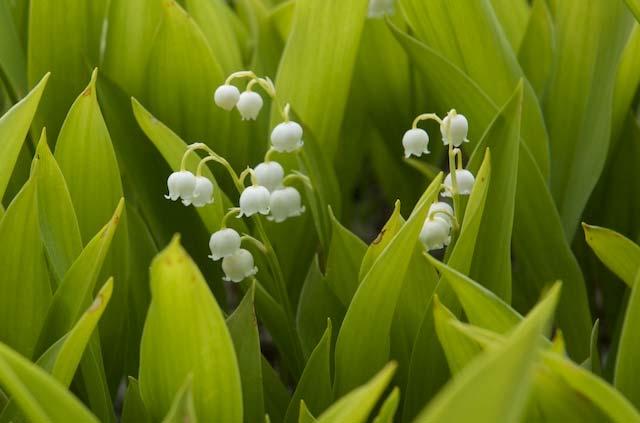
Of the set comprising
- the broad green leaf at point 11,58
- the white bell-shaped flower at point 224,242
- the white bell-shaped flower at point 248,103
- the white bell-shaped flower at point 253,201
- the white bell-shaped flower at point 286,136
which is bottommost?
the white bell-shaped flower at point 224,242

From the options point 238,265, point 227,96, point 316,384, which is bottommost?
point 316,384

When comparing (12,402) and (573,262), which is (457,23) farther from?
(12,402)

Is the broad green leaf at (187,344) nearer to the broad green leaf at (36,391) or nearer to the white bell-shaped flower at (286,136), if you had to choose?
the broad green leaf at (36,391)

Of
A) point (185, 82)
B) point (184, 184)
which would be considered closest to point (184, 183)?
point (184, 184)

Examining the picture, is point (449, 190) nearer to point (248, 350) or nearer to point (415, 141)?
point (415, 141)

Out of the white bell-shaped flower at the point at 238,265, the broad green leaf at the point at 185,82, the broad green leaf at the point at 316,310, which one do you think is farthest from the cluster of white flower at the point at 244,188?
the broad green leaf at the point at 185,82

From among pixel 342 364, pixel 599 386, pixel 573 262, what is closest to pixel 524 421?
pixel 599 386
